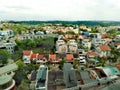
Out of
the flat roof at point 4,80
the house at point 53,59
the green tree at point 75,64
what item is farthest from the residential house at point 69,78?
the house at point 53,59

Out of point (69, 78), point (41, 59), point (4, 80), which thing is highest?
point (4, 80)

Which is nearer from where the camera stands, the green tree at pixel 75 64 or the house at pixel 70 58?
the green tree at pixel 75 64

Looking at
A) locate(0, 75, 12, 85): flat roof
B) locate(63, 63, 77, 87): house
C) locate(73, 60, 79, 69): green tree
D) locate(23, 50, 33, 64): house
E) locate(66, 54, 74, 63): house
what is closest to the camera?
locate(0, 75, 12, 85): flat roof

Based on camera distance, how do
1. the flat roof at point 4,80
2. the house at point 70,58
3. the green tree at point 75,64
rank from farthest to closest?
the house at point 70,58
the green tree at point 75,64
the flat roof at point 4,80

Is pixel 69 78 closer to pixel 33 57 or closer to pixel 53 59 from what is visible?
pixel 53 59

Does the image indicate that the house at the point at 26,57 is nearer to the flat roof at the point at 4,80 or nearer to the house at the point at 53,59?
the house at the point at 53,59

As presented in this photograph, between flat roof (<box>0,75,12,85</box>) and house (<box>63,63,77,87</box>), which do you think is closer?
flat roof (<box>0,75,12,85</box>)

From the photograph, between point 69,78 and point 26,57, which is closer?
point 69,78

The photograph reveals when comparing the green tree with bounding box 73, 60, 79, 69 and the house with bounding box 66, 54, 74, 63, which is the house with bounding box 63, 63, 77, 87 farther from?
the house with bounding box 66, 54, 74, 63

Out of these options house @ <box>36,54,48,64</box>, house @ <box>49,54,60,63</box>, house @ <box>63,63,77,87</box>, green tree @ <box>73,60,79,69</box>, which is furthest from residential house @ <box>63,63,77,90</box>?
house @ <box>36,54,48,64</box>

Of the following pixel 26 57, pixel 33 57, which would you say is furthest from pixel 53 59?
pixel 26 57

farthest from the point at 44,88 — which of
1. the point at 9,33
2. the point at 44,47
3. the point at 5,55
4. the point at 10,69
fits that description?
the point at 9,33

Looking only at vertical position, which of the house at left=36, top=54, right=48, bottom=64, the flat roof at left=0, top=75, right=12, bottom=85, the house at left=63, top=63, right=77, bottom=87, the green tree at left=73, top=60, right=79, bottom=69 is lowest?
the house at left=36, top=54, right=48, bottom=64
